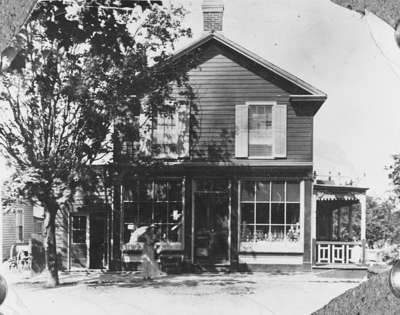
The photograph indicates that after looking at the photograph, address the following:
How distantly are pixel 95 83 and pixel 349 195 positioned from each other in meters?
0.76

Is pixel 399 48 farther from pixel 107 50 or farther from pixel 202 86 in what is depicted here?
pixel 107 50

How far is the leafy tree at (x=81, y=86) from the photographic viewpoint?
1.38 m

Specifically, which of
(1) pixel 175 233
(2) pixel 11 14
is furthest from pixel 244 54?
(2) pixel 11 14

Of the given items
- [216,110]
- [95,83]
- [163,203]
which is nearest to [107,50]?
[95,83]

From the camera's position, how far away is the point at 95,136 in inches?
54.9

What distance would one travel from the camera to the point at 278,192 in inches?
54.5

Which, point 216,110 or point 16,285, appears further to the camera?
point 16,285

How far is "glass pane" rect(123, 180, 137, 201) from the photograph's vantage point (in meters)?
1.39

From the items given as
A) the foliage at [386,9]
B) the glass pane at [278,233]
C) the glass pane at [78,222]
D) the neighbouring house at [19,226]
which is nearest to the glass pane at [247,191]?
the glass pane at [278,233]

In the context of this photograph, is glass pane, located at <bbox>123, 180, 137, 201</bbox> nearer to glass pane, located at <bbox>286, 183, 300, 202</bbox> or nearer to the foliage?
glass pane, located at <bbox>286, 183, 300, 202</bbox>

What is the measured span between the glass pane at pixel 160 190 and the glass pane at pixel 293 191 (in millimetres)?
329

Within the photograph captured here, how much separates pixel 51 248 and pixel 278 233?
0.62m

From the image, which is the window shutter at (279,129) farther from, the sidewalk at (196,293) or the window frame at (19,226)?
the window frame at (19,226)

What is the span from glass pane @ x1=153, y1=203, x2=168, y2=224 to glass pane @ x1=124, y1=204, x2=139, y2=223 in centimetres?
5
